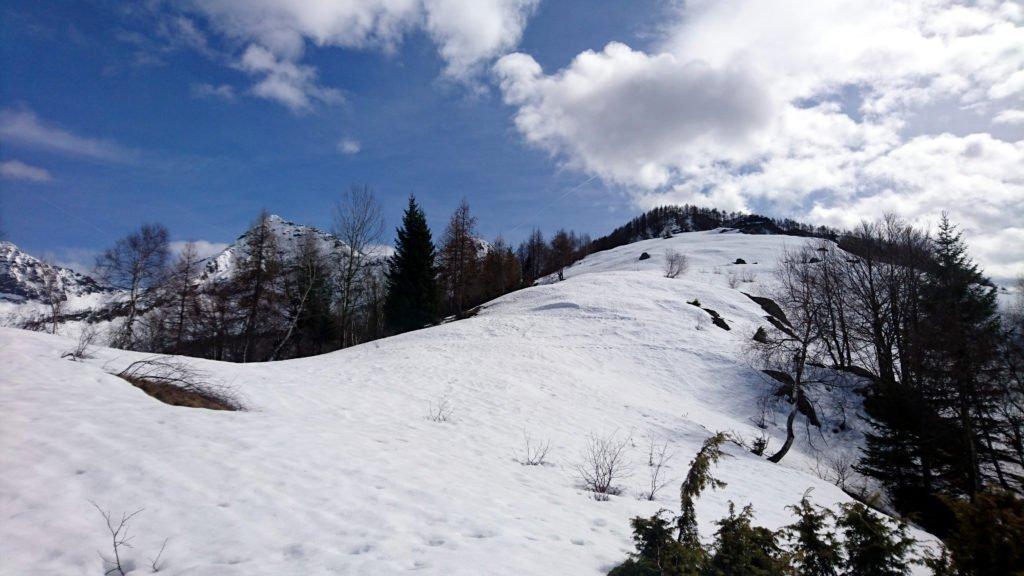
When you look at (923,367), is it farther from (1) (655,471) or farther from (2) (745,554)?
(2) (745,554)

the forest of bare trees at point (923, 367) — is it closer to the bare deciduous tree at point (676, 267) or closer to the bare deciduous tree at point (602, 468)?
the bare deciduous tree at point (602, 468)

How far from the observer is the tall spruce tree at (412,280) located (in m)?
33.7

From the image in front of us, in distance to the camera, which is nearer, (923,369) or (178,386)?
(178,386)

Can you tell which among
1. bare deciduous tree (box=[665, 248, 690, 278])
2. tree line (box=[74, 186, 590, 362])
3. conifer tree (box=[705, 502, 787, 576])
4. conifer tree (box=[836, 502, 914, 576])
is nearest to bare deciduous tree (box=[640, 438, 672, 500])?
conifer tree (box=[705, 502, 787, 576])

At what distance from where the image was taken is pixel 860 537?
3.56 metres

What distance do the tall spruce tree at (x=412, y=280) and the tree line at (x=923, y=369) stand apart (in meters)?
23.5

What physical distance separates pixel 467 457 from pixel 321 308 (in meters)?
26.5

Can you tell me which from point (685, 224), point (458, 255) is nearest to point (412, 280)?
point (458, 255)

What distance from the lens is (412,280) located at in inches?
1340

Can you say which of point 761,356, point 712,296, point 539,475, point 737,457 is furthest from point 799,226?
point 539,475

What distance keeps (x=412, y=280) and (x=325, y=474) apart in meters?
28.9

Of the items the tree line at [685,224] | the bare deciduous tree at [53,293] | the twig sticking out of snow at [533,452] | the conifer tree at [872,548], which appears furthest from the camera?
the tree line at [685,224]

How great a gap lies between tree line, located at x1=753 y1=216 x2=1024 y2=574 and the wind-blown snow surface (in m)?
5.41

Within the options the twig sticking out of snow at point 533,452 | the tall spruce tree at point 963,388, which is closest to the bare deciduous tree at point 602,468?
the twig sticking out of snow at point 533,452
